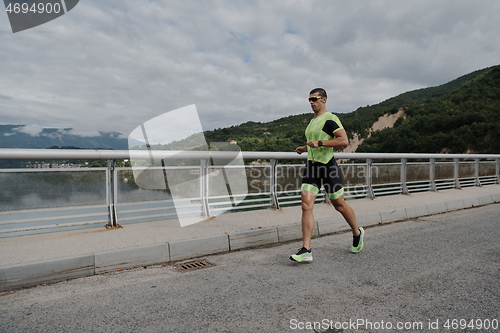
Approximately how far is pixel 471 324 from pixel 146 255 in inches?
134

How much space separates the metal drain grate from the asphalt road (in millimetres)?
118

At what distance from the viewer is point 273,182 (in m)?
7.61

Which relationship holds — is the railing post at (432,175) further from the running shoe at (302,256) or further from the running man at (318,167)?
the running shoe at (302,256)

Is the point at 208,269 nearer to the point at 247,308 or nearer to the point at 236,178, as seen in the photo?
the point at 247,308

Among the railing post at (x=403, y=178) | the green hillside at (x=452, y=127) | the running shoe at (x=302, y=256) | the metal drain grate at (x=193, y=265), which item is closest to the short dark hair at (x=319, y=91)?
the running shoe at (x=302, y=256)

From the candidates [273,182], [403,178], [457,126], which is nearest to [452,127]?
[457,126]

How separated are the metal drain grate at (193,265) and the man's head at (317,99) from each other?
2.35m

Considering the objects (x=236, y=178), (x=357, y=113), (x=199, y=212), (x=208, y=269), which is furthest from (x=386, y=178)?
(x=357, y=113)

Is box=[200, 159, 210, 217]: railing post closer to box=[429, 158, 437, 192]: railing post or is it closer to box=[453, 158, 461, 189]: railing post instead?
box=[429, 158, 437, 192]: railing post

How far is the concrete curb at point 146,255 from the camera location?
3.52m

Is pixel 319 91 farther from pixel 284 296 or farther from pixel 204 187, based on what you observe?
pixel 204 187

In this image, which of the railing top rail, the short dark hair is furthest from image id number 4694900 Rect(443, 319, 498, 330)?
the railing top rail

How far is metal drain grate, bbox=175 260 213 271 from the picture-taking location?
4096 millimetres
